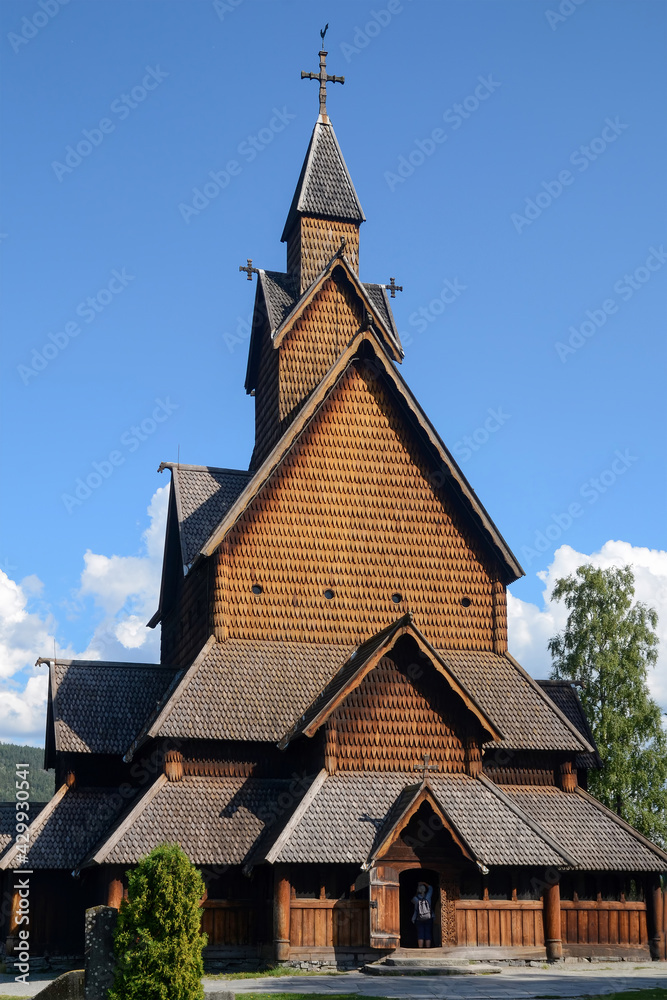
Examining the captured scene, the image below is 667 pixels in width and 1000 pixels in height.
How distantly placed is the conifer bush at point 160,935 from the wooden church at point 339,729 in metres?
5.99

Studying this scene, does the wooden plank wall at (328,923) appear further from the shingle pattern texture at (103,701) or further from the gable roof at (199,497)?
the gable roof at (199,497)

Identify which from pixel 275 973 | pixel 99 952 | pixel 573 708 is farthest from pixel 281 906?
pixel 573 708

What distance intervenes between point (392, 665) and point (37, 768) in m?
119

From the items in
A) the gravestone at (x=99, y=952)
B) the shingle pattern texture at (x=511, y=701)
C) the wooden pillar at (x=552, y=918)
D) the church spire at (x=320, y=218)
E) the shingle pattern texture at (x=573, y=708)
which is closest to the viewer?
the gravestone at (x=99, y=952)

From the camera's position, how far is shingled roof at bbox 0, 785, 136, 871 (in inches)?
914

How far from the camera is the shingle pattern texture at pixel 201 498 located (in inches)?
1083

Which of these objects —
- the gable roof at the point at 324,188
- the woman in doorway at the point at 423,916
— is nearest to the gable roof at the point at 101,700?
the woman in doorway at the point at 423,916

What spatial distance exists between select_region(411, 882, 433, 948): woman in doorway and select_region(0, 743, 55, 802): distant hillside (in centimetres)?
8908

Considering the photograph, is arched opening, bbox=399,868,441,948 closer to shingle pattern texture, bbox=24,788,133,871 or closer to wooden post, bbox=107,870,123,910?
wooden post, bbox=107,870,123,910

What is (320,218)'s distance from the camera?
31.7 meters

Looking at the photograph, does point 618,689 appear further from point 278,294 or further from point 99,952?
point 99,952

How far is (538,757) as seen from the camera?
25266 millimetres

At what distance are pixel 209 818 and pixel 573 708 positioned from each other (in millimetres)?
10015

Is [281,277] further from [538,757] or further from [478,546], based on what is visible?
[538,757]
